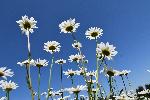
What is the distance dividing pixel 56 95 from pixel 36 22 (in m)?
5.38

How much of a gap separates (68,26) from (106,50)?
1456 millimetres

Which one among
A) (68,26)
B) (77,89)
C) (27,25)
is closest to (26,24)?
(27,25)

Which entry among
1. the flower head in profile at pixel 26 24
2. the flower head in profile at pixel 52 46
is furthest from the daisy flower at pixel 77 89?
the flower head in profile at pixel 26 24

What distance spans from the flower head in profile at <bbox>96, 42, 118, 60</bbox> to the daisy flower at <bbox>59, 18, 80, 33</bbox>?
1052 millimetres

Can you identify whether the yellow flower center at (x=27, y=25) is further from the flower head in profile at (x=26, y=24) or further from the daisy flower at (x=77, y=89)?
the daisy flower at (x=77, y=89)

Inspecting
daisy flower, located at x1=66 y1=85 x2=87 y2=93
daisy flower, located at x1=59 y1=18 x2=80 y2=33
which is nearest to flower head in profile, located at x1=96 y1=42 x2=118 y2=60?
daisy flower, located at x1=59 y1=18 x2=80 y2=33

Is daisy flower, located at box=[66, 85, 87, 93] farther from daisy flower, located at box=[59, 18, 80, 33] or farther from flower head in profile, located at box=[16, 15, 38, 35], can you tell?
flower head in profile, located at box=[16, 15, 38, 35]

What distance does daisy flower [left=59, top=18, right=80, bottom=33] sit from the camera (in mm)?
8656

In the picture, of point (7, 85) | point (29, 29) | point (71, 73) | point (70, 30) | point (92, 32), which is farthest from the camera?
point (71, 73)

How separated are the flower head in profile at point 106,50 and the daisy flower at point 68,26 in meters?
1.05

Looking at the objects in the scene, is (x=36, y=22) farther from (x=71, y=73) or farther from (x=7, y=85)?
(x=71, y=73)

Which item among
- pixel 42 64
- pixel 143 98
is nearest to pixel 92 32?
pixel 42 64

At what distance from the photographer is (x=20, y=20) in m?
7.57

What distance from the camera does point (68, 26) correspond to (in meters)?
8.76
